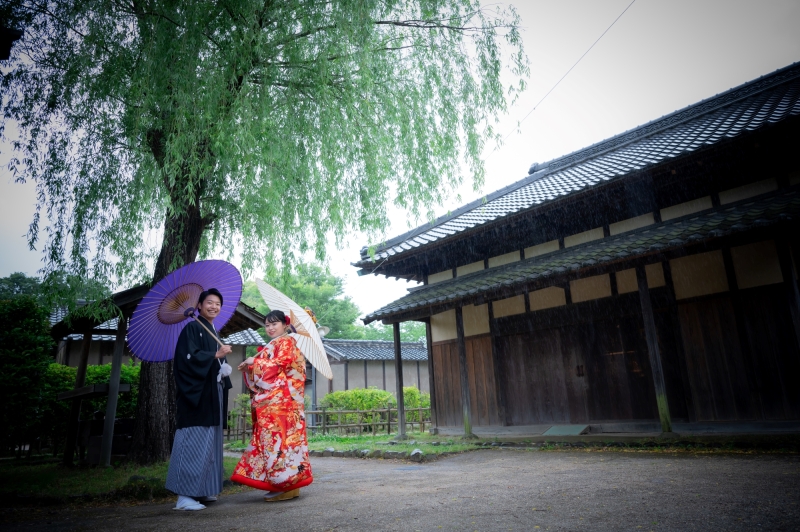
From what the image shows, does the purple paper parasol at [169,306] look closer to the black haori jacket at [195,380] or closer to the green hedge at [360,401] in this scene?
the black haori jacket at [195,380]

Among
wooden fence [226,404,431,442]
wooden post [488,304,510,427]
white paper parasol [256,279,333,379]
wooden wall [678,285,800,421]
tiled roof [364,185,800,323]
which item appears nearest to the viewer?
white paper parasol [256,279,333,379]

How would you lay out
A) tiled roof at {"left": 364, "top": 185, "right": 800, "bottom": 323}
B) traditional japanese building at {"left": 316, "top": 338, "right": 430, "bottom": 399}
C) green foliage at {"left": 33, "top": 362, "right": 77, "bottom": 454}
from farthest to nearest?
traditional japanese building at {"left": 316, "top": 338, "right": 430, "bottom": 399} → green foliage at {"left": 33, "top": 362, "right": 77, "bottom": 454} → tiled roof at {"left": 364, "top": 185, "right": 800, "bottom": 323}

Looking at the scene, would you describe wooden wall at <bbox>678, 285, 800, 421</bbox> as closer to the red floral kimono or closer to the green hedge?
the red floral kimono

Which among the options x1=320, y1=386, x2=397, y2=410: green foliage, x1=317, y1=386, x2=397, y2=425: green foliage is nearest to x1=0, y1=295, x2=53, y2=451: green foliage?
x1=317, y1=386, x2=397, y2=425: green foliage

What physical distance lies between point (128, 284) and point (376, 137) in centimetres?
418

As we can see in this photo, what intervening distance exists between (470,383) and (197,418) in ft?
25.6

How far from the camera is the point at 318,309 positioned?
33812 millimetres

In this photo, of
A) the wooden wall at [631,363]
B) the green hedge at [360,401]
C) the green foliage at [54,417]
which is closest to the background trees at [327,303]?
the green hedge at [360,401]

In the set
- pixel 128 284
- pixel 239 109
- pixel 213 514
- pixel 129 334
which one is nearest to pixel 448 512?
pixel 213 514

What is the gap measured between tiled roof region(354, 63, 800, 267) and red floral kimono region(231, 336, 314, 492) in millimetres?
4488

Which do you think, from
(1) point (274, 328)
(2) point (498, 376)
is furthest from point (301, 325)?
(2) point (498, 376)

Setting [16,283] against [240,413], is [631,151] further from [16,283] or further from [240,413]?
[16,283]

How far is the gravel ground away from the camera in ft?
10.8

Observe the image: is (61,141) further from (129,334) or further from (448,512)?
(448,512)
